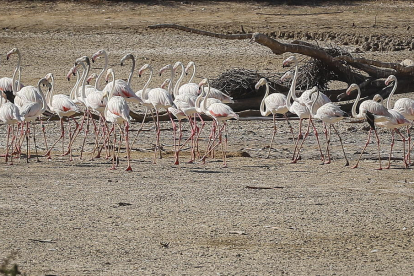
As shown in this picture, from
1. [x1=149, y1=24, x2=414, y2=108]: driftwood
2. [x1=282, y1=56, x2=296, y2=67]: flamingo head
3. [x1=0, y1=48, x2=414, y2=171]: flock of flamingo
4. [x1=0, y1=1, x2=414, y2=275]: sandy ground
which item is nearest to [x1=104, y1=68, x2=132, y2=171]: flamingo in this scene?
[x1=0, y1=48, x2=414, y2=171]: flock of flamingo

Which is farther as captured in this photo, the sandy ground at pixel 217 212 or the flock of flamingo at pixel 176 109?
the flock of flamingo at pixel 176 109

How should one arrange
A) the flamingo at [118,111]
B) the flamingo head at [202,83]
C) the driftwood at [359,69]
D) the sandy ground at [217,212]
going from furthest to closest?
1. the driftwood at [359,69]
2. the flamingo head at [202,83]
3. the flamingo at [118,111]
4. the sandy ground at [217,212]

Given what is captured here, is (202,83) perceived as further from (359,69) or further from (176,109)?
(359,69)

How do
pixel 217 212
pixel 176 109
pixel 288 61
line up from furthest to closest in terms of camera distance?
pixel 288 61
pixel 176 109
pixel 217 212

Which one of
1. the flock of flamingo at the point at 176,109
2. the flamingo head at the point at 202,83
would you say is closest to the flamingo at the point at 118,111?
Result: the flock of flamingo at the point at 176,109

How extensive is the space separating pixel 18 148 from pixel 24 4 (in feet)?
56.0

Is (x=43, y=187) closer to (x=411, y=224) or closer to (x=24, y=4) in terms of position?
(x=411, y=224)

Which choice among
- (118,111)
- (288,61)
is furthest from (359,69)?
(118,111)

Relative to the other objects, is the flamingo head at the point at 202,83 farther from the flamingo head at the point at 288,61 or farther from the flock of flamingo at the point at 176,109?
the flamingo head at the point at 288,61

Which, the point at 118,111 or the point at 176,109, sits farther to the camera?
the point at 176,109

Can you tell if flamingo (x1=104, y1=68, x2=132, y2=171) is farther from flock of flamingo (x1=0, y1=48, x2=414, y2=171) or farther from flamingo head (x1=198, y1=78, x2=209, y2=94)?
flamingo head (x1=198, y1=78, x2=209, y2=94)

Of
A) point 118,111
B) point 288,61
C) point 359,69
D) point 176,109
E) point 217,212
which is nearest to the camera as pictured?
point 217,212

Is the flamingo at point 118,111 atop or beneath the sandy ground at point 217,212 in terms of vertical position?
atop

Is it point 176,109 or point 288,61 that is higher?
point 288,61
